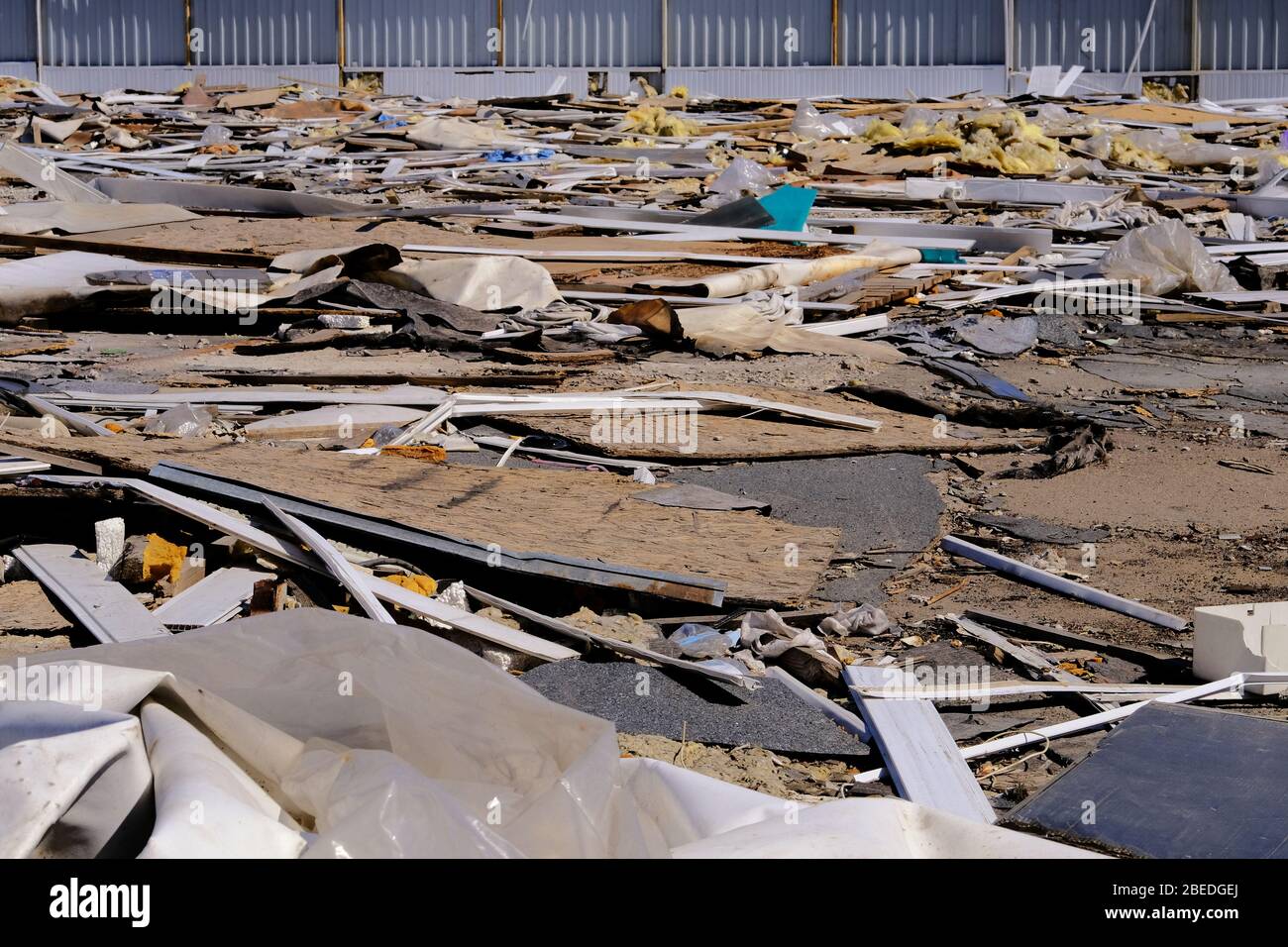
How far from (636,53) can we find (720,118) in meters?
6.11

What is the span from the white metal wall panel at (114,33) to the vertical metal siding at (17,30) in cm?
27

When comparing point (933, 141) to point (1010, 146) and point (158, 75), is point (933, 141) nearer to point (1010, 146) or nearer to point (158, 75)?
point (1010, 146)

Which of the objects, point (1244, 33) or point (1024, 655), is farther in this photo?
point (1244, 33)

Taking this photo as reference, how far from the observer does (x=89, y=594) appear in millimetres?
3346

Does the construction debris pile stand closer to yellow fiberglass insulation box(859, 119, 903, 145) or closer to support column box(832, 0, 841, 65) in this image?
yellow fiberglass insulation box(859, 119, 903, 145)

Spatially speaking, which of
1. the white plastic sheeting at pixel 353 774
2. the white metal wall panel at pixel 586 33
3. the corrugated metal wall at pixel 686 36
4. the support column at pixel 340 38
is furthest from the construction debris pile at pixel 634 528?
the support column at pixel 340 38

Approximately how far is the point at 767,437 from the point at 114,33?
75.1 feet

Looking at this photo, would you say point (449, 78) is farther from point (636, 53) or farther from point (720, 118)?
point (720, 118)

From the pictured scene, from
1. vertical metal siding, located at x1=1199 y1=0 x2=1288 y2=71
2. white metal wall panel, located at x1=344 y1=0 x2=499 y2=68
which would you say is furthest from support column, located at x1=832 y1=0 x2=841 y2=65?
vertical metal siding, located at x1=1199 y1=0 x2=1288 y2=71

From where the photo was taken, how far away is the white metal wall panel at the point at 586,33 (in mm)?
23609

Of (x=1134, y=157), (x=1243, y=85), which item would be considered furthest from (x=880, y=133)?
(x=1243, y=85)

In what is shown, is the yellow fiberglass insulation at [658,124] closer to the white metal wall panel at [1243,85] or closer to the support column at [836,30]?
the support column at [836,30]

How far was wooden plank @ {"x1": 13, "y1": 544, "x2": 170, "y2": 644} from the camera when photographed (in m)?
3.12
